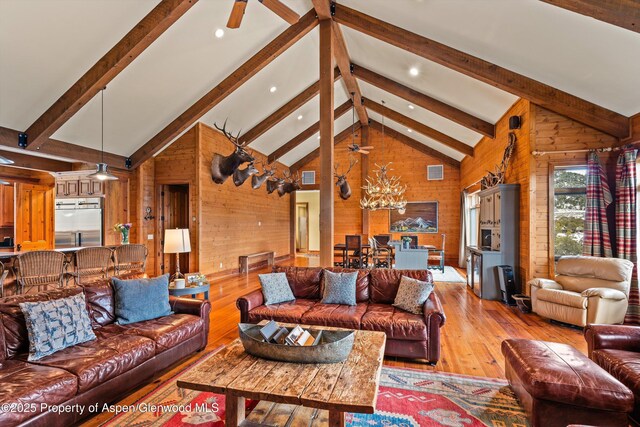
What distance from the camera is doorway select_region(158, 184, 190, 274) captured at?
745 cm

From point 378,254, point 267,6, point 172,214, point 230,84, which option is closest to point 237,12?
point 267,6

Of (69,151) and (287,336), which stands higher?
(69,151)

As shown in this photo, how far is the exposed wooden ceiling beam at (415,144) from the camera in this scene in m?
10.5

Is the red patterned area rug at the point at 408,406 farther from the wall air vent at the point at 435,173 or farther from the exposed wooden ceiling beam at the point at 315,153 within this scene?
the exposed wooden ceiling beam at the point at 315,153

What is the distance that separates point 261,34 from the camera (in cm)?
543

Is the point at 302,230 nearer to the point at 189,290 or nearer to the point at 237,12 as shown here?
the point at 189,290

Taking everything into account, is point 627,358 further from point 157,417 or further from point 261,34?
point 261,34

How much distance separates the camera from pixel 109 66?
433 centimetres

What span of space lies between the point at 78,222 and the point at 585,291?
29.8 feet

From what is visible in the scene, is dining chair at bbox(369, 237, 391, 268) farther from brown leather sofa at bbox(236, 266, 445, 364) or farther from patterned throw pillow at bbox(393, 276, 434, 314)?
patterned throw pillow at bbox(393, 276, 434, 314)

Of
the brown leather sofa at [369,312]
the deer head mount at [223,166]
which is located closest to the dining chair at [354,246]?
the deer head mount at [223,166]

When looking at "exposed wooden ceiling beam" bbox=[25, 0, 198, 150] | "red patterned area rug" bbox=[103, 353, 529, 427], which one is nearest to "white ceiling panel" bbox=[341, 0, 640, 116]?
"exposed wooden ceiling beam" bbox=[25, 0, 198, 150]

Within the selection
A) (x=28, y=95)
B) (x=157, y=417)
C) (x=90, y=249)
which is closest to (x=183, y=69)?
(x=28, y=95)

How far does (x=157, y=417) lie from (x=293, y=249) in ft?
34.0
